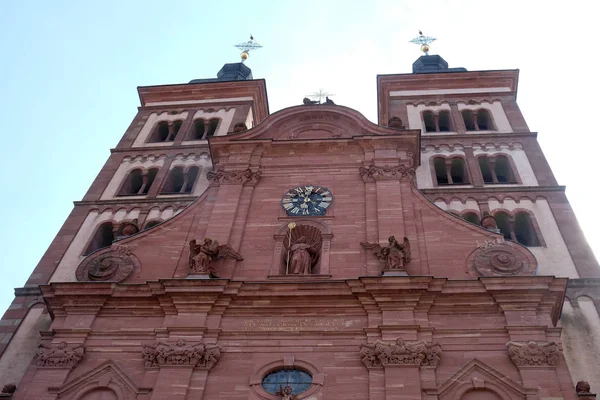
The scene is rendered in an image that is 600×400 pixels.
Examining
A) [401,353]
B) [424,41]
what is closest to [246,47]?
[424,41]

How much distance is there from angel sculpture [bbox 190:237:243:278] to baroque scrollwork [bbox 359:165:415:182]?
509 centimetres

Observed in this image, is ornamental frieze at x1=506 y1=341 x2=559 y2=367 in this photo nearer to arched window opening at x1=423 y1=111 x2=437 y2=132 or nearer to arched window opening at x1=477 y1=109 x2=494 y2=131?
arched window opening at x1=477 y1=109 x2=494 y2=131

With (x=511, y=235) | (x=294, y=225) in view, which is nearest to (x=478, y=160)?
(x=511, y=235)

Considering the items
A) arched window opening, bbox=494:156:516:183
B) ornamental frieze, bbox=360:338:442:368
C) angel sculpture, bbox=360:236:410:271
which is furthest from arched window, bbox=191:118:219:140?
ornamental frieze, bbox=360:338:442:368

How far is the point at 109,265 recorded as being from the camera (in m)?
20.3

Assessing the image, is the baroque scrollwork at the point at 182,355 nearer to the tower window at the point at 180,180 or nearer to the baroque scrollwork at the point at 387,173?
the baroque scrollwork at the point at 387,173

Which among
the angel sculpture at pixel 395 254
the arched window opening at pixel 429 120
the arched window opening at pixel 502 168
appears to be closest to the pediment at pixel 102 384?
the angel sculpture at pixel 395 254

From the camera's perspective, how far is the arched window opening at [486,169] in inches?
1029

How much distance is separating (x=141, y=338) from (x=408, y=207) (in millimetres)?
8346

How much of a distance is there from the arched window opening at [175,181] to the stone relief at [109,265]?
6552 millimetres

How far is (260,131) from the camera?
24797mm

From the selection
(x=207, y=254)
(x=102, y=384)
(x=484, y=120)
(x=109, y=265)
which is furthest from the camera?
(x=484, y=120)

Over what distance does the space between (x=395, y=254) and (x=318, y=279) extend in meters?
2.09

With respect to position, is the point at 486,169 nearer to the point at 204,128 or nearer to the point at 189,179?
the point at 189,179
